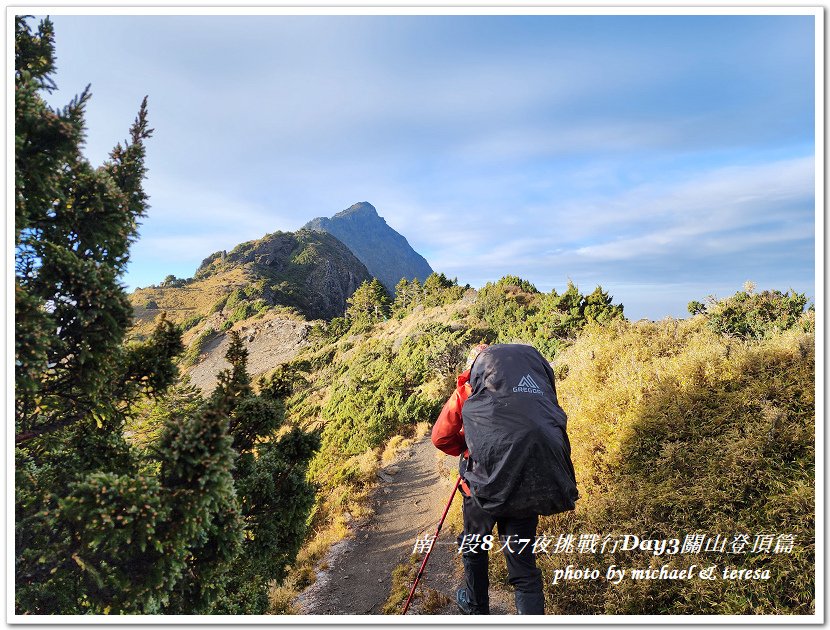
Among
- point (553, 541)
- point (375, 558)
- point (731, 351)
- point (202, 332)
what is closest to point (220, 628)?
point (553, 541)

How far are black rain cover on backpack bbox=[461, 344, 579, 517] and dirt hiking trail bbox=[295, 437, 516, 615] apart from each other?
247 centimetres

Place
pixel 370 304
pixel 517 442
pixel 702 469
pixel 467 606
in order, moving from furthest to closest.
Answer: pixel 370 304 → pixel 702 469 → pixel 467 606 → pixel 517 442

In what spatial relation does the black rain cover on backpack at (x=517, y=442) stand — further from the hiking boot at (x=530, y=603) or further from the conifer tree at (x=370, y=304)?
the conifer tree at (x=370, y=304)

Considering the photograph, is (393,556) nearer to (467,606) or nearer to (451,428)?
(467,606)

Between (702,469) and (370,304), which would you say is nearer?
(702,469)

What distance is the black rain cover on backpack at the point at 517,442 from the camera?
3166 mm

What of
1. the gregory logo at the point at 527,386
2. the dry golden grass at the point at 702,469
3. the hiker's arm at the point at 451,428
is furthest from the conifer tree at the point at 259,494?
the dry golden grass at the point at 702,469

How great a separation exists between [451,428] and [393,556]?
16.0 feet

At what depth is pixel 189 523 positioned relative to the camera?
9.71 feet

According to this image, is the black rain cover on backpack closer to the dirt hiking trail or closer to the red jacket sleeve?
the red jacket sleeve

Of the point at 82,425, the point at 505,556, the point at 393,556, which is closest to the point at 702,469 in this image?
the point at 505,556

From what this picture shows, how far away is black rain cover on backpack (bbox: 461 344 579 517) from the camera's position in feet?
10.4

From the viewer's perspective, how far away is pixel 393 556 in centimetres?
728

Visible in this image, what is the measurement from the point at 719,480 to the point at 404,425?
11673mm
